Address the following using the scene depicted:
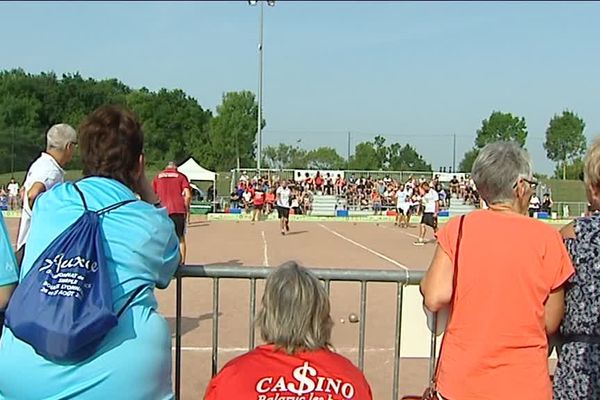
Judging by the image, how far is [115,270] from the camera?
2.46 metres

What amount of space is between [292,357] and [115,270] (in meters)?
0.71

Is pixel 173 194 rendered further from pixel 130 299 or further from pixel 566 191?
pixel 566 191

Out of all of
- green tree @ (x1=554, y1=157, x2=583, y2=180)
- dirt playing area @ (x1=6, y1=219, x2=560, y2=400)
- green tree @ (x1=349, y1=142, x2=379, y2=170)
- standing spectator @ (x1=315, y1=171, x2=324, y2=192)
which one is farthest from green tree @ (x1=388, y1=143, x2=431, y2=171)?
dirt playing area @ (x1=6, y1=219, x2=560, y2=400)

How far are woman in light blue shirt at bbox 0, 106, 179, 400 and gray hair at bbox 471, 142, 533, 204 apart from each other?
1290 millimetres

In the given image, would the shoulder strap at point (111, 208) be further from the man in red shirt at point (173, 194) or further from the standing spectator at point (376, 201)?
the standing spectator at point (376, 201)

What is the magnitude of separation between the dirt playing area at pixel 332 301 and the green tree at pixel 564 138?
6193cm

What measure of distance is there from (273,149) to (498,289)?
88.9 metres

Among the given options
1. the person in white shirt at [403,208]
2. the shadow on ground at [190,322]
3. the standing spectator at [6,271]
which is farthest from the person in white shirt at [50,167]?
the person in white shirt at [403,208]

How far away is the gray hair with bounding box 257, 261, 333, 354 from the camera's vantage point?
7.80 feet

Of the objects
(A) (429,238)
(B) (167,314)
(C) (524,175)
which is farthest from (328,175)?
(C) (524,175)

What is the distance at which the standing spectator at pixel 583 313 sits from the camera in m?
2.65

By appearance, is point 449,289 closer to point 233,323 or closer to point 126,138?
point 126,138

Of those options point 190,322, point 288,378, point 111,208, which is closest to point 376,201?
point 190,322

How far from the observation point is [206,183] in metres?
50.0
